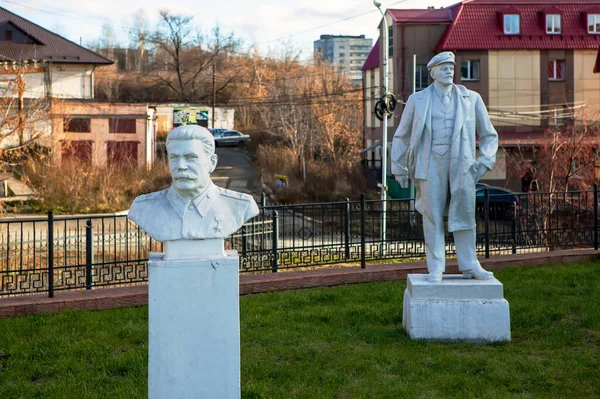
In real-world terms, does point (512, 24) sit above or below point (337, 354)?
above

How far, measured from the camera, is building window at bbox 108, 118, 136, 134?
33.5 meters

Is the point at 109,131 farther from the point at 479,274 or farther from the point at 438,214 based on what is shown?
the point at 479,274

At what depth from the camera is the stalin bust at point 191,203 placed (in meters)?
4.88

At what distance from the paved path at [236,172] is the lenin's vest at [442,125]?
23.1 meters

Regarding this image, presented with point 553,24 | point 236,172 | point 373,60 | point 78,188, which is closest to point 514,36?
point 553,24

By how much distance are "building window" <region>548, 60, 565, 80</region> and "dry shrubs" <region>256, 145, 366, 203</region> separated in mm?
9325

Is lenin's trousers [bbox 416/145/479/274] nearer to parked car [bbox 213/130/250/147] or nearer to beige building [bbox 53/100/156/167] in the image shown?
Result: beige building [bbox 53/100/156/167]

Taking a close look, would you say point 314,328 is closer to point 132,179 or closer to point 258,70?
point 132,179

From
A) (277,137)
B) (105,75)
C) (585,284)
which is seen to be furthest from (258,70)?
(585,284)

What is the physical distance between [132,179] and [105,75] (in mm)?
35479

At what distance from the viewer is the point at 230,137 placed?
49562mm

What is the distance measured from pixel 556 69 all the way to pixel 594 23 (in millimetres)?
2587

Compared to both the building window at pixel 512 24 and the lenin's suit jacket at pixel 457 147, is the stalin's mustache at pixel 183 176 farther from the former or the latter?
the building window at pixel 512 24

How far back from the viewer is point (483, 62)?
3181cm
